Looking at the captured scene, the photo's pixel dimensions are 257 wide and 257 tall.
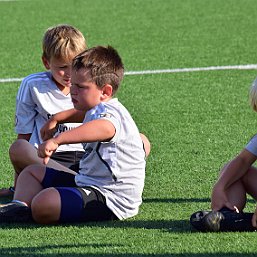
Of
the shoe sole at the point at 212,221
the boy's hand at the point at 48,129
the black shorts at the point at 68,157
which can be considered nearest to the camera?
the shoe sole at the point at 212,221

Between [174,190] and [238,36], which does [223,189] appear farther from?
[238,36]

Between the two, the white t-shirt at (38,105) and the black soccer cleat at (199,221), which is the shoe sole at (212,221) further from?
the white t-shirt at (38,105)

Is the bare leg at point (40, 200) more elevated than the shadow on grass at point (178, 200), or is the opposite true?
the bare leg at point (40, 200)

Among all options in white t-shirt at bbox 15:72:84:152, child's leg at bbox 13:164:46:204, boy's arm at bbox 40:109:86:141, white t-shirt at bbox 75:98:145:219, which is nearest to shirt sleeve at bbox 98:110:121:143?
white t-shirt at bbox 75:98:145:219

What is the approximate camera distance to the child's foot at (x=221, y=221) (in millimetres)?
4980

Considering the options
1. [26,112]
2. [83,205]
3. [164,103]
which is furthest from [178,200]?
[164,103]

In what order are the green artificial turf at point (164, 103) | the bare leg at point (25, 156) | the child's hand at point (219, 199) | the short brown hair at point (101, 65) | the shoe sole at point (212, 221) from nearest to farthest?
the green artificial turf at point (164, 103) → the shoe sole at point (212, 221) → the child's hand at point (219, 199) → the short brown hair at point (101, 65) → the bare leg at point (25, 156)

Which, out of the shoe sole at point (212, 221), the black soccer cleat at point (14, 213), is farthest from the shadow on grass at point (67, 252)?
the black soccer cleat at point (14, 213)

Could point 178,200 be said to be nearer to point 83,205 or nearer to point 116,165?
point 116,165

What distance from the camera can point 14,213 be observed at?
209 inches

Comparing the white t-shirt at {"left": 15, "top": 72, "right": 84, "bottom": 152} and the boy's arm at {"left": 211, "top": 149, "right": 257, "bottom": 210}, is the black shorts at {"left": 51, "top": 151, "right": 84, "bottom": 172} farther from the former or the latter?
the boy's arm at {"left": 211, "top": 149, "right": 257, "bottom": 210}

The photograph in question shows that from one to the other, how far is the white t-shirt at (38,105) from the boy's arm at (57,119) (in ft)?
1.42

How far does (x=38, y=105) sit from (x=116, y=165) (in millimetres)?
1057

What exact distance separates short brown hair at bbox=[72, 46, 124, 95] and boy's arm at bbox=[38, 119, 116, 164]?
0.99 feet
